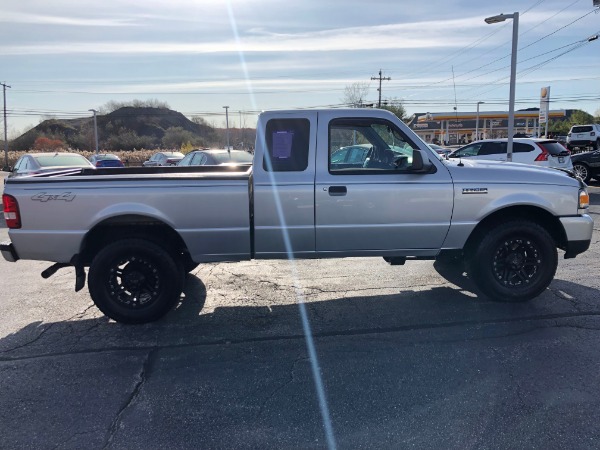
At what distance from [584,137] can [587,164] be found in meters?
22.2

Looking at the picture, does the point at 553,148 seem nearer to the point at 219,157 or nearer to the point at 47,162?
the point at 219,157

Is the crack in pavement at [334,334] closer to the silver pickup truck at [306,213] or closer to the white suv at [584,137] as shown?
the silver pickup truck at [306,213]

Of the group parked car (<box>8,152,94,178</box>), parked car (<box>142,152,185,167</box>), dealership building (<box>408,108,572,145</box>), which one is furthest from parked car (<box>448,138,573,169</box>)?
dealership building (<box>408,108,572,145</box>)

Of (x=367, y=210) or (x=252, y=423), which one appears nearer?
(x=252, y=423)

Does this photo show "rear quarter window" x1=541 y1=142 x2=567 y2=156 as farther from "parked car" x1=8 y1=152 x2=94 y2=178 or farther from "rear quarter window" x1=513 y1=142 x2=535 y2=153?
"parked car" x1=8 y1=152 x2=94 y2=178

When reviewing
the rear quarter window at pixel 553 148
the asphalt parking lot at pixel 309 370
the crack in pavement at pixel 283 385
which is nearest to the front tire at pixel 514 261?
the asphalt parking lot at pixel 309 370

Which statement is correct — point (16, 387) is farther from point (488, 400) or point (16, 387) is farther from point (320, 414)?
point (488, 400)

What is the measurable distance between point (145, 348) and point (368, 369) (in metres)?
2.06

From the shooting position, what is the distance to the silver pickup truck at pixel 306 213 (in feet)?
15.5

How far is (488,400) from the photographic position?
3.35 metres

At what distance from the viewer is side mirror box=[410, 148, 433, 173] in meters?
4.79

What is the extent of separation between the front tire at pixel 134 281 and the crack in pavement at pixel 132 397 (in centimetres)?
67

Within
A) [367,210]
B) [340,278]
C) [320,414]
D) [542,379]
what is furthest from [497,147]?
[320,414]

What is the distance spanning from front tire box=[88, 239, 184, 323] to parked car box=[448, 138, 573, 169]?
12.4 metres
